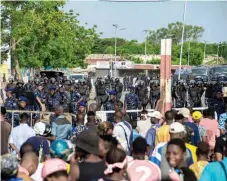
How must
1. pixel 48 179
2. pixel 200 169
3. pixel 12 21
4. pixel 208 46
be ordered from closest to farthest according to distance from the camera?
pixel 48 179, pixel 200 169, pixel 12 21, pixel 208 46

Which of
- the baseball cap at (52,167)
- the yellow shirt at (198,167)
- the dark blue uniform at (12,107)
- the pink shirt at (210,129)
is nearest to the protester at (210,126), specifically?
the pink shirt at (210,129)

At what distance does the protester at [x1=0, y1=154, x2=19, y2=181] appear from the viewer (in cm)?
536

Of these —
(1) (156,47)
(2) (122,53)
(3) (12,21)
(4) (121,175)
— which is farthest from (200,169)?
(1) (156,47)

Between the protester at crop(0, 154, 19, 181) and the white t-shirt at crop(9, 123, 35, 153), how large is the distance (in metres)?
3.80

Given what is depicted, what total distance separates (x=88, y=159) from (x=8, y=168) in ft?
2.43

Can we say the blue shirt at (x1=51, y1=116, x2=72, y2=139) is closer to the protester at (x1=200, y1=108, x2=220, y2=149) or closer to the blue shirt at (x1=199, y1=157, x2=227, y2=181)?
the protester at (x1=200, y1=108, x2=220, y2=149)

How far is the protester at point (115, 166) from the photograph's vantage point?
211 inches

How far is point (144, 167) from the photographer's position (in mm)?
6160

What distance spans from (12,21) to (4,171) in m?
25.9

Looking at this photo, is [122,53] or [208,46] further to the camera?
[208,46]

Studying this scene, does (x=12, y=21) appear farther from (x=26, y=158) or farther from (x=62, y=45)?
(x=26, y=158)

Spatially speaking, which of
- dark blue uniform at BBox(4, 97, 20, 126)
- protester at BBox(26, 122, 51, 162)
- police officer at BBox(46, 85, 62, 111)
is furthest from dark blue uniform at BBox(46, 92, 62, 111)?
protester at BBox(26, 122, 51, 162)

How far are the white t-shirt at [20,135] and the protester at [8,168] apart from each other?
3.80 metres

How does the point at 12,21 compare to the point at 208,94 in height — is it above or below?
above
